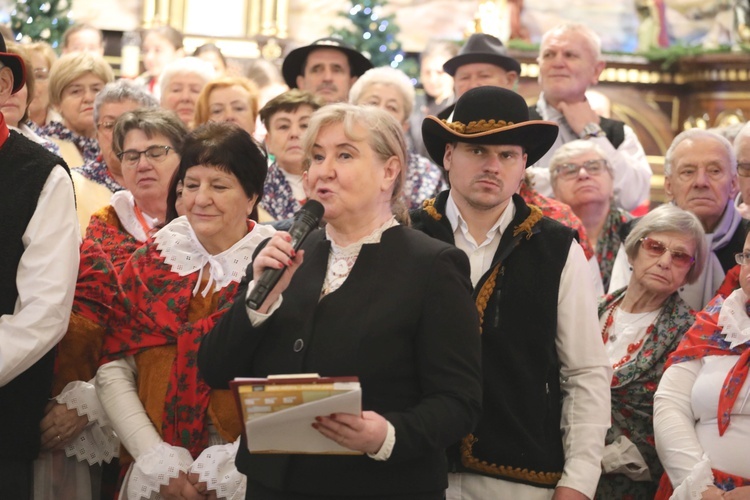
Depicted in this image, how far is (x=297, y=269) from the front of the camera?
9.48ft

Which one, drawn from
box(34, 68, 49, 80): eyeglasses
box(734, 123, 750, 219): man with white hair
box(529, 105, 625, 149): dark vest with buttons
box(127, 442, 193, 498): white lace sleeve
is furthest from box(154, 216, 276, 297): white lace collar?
box(34, 68, 49, 80): eyeglasses

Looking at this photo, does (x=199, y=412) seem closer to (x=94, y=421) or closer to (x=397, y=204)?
(x=94, y=421)

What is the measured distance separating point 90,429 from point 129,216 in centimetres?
82

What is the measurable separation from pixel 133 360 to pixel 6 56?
3.35ft

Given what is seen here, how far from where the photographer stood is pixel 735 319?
378cm

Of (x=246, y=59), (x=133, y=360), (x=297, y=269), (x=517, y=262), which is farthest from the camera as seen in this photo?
(x=246, y=59)

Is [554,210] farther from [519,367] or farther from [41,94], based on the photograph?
[41,94]

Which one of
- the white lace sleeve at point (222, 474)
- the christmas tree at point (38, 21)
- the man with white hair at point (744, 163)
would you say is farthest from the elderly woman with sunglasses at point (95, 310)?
the christmas tree at point (38, 21)

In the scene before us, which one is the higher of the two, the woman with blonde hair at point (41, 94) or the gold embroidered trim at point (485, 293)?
the woman with blonde hair at point (41, 94)

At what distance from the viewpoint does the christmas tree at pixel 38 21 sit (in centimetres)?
1005

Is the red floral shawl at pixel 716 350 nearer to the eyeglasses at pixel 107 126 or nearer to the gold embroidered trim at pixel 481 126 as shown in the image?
the gold embroidered trim at pixel 481 126

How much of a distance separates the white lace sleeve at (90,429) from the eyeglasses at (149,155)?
0.90m

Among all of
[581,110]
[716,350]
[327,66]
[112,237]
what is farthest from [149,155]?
[581,110]

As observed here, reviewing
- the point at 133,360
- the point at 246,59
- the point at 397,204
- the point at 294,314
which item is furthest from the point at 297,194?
the point at 246,59
